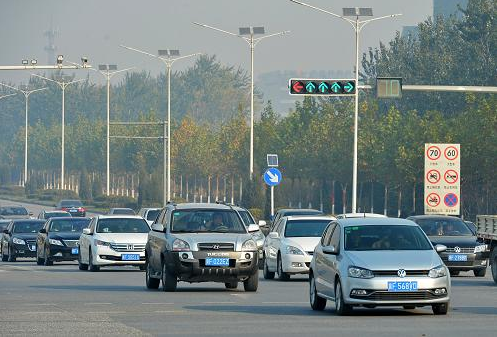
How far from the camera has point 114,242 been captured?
125 feet

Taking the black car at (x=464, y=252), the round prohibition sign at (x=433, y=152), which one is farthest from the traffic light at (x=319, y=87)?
the black car at (x=464, y=252)

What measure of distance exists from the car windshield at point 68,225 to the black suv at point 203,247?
17733mm

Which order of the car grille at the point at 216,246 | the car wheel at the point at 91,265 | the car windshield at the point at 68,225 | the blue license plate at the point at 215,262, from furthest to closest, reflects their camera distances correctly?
the car windshield at the point at 68,225 → the car wheel at the point at 91,265 → the car grille at the point at 216,246 → the blue license plate at the point at 215,262

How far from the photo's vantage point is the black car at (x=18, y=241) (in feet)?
165

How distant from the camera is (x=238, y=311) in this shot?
75.2ft

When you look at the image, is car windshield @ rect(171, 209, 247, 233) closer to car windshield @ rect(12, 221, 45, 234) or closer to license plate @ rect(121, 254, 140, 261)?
license plate @ rect(121, 254, 140, 261)

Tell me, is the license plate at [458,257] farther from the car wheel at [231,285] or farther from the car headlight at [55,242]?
the car headlight at [55,242]

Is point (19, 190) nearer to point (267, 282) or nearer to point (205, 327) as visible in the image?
point (267, 282)

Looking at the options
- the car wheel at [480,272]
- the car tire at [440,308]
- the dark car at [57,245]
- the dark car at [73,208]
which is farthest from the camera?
the dark car at [73,208]

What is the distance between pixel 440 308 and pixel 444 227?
1569 cm

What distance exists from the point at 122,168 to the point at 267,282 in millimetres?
131161

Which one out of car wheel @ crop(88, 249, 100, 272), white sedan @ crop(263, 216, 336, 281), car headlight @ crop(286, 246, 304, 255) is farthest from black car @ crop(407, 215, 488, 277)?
car wheel @ crop(88, 249, 100, 272)

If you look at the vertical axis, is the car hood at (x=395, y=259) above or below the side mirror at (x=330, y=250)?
below

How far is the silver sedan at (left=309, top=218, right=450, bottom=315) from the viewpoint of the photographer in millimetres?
20984
